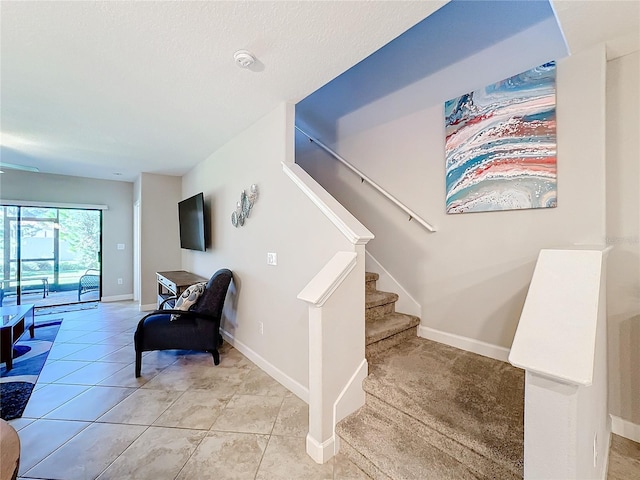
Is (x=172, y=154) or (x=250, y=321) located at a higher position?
(x=172, y=154)

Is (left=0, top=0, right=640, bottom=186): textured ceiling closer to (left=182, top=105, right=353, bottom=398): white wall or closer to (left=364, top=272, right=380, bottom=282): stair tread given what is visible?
(left=182, top=105, right=353, bottom=398): white wall

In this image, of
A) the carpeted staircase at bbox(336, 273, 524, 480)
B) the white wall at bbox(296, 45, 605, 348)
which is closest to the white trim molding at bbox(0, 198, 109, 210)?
the white wall at bbox(296, 45, 605, 348)

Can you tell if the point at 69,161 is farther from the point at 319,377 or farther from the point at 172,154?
the point at 319,377

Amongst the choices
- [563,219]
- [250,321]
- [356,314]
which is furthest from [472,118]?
[250,321]

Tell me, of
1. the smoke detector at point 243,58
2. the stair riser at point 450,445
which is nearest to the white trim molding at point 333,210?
the smoke detector at point 243,58

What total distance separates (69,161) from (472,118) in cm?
544

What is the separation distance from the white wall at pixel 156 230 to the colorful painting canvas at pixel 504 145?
4771 millimetres

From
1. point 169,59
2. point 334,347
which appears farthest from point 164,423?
point 169,59

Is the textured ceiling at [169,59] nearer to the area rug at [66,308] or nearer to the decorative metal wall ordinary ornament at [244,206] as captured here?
the decorative metal wall ordinary ornament at [244,206]

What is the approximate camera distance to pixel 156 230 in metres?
4.91

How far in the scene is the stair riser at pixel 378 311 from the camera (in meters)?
2.34

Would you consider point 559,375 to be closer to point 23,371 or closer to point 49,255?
point 23,371

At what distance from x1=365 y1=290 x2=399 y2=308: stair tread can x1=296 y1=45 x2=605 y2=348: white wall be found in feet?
0.59

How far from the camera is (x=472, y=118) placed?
2090 mm
